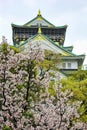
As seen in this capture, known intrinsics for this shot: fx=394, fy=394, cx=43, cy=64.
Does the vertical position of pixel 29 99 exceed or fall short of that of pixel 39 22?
it falls short

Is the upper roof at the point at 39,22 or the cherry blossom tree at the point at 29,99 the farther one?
the upper roof at the point at 39,22

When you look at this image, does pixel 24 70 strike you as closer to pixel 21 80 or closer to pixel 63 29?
pixel 21 80

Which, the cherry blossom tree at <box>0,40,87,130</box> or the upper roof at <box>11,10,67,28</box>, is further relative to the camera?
the upper roof at <box>11,10,67,28</box>

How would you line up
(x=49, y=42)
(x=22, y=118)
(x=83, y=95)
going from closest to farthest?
(x=22, y=118)
(x=83, y=95)
(x=49, y=42)

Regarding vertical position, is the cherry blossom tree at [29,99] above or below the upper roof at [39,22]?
below

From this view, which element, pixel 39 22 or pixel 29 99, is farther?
pixel 39 22

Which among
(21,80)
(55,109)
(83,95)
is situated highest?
(21,80)

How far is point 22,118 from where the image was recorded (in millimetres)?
11508

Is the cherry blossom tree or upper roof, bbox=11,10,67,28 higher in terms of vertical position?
upper roof, bbox=11,10,67,28

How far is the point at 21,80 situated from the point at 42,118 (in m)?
1.41

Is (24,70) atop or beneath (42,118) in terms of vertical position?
atop

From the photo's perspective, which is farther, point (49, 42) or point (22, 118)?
point (49, 42)

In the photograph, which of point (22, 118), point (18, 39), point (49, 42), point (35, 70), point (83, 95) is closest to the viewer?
point (22, 118)

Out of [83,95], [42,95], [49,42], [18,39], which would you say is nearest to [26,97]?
[42,95]
